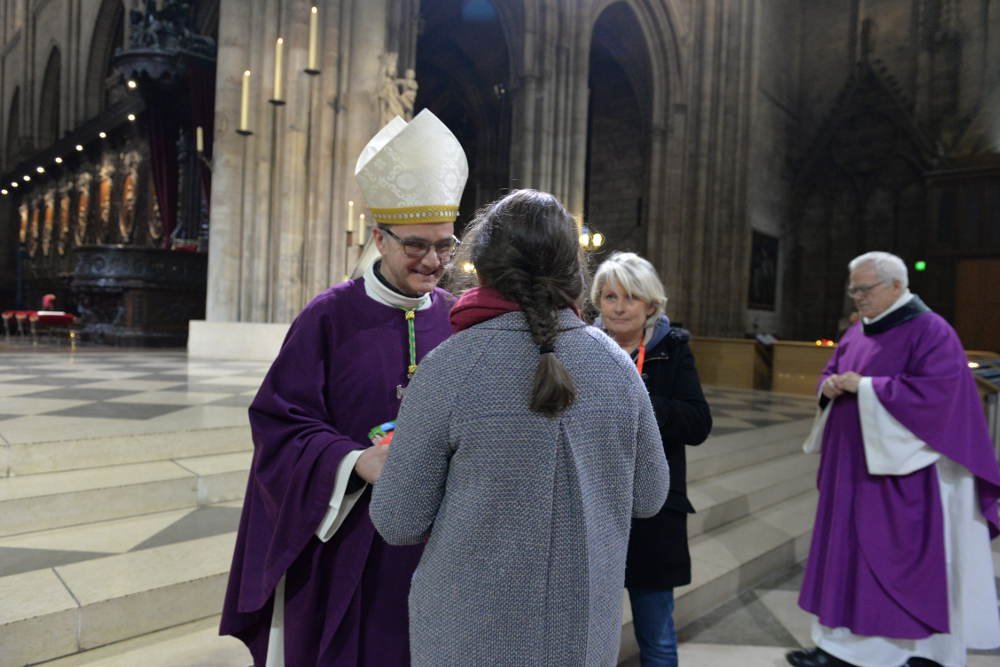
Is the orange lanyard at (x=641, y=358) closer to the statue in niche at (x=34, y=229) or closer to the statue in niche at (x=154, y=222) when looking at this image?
the statue in niche at (x=154, y=222)

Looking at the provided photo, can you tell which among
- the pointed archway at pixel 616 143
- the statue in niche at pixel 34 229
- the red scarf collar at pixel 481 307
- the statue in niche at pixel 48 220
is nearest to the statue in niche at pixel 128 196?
the statue in niche at pixel 48 220

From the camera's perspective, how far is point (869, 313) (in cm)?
292

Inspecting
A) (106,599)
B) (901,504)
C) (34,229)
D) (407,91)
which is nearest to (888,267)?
(901,504)

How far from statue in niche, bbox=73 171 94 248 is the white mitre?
16395 millimetres

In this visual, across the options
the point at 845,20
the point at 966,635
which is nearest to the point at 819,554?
the point at 966,635

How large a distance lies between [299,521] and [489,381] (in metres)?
0.61

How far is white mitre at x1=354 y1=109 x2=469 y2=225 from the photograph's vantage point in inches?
58.3

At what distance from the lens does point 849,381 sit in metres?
2.85

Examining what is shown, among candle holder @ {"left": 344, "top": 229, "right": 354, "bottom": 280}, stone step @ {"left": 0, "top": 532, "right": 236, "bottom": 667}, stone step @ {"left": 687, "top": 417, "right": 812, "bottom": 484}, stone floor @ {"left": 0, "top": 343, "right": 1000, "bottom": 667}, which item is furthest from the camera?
candle holder @ {"left": 344, "top": 229, "right": 354, "bottom": 280}

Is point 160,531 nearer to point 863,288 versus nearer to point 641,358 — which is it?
point 641,358

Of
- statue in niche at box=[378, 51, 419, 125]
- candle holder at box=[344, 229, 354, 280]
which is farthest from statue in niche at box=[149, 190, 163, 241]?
statue in niche at box=[378, 51, 419, 125]

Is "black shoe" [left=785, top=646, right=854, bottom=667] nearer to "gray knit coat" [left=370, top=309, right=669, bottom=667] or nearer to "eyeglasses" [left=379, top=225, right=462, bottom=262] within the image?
"gray knit coat" [left=370, top=309, right=669, bottom=667]

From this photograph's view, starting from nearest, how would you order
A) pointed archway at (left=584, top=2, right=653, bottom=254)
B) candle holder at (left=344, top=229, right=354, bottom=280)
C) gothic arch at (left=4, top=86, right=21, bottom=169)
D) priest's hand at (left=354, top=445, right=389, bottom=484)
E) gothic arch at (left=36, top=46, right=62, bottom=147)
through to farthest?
1. priest's hand at (left=354, top=445, right=389, bottom=484)
2. candle holder at (left=344, top=229, right=354, bottom=280)
3. pointed archway at (left=584, top=2, right=653, bottom=254)
4. gothic arch at (left=36, top=46, right=62, bottom=147)
5. gothic arch at (left=4, top=86, right=21, bottom=169)

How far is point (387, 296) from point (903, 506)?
2.43 meters
